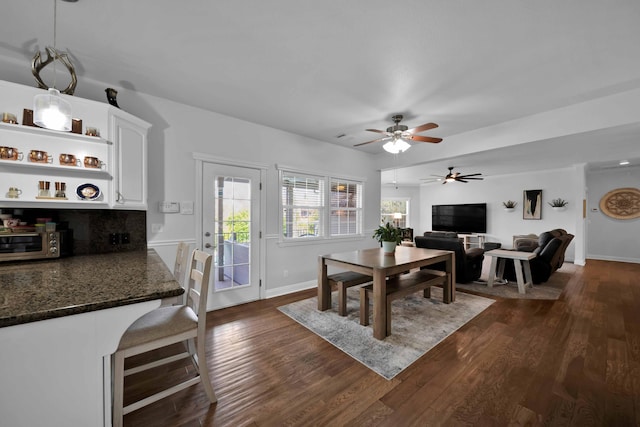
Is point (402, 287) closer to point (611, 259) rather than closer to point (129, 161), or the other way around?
point (129, 161)

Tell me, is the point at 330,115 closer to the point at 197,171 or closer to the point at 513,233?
the point at 197,171

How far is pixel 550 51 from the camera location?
2041 millimetres

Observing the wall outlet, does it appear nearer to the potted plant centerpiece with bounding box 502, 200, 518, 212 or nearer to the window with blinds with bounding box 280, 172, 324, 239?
the window with blinds with bounding box 280, 172, 324, 239

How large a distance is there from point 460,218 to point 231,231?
7.81 meters

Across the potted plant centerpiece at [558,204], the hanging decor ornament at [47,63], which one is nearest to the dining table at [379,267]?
the hanging decor ornament at [47,63]

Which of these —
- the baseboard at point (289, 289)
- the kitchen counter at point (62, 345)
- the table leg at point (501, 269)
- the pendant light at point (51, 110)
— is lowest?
the baseboard at point (289, 289)

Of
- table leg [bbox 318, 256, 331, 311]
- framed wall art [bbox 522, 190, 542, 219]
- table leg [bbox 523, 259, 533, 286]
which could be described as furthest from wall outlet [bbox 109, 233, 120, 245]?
framed wall art [bbox 522, 190, 542, 219]

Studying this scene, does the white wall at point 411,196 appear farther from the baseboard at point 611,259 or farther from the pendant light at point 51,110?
the pendant light at point 51,110

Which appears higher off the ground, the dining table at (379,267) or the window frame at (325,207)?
the window frame at (325,207)

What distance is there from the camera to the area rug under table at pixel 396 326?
224 centimetres

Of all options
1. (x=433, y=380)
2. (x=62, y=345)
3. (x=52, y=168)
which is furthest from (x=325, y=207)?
(x=62, y=345)

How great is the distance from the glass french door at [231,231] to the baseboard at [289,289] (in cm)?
22

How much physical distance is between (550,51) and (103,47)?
3.55 m

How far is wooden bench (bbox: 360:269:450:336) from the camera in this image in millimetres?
2740
